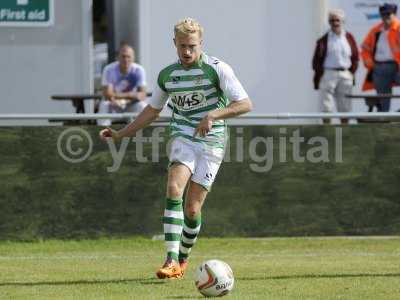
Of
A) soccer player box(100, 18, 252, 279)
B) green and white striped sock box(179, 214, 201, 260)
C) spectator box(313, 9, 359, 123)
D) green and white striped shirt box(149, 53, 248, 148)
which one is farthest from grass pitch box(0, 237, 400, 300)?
spectator box(313, 9, 359, 123)

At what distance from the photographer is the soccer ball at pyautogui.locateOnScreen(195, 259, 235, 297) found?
9.13m

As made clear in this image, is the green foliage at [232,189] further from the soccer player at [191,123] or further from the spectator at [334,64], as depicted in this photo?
the soccer player at [191,123]

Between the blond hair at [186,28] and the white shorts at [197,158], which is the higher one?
the blond hair at [186,28]

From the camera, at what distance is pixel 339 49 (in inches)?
667

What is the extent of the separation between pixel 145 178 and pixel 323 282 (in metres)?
4.07

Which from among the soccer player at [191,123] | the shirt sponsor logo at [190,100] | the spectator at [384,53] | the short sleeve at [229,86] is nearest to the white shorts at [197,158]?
the soccer player at [191,123]

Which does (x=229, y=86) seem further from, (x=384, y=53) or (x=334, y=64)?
(x=384, y=53)

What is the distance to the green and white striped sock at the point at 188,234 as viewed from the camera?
408 inches

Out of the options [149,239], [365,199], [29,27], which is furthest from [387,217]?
[29,27]

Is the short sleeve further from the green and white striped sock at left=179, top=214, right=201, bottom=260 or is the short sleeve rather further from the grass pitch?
the grass pitch

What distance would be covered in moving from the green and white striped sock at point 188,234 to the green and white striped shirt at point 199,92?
647mm

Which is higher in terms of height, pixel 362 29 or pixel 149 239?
pixel 362 29

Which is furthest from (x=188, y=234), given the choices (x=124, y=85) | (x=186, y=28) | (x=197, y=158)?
(x=124, y=85)

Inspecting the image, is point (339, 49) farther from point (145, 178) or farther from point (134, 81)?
point (145, 178)
